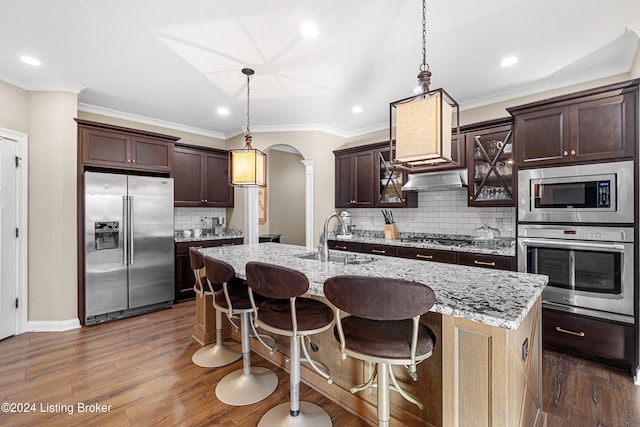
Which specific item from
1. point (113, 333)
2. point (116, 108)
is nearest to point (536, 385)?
point (113, 333)

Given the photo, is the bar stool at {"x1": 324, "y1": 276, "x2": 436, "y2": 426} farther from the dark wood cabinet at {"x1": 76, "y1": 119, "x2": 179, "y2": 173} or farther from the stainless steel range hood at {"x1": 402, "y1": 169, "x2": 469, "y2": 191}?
the dark wood cabinet at {"x1": 76, "y1": 119, "x2": 179, "y2": 173}

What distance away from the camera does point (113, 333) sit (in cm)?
322

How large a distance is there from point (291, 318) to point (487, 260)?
251cm

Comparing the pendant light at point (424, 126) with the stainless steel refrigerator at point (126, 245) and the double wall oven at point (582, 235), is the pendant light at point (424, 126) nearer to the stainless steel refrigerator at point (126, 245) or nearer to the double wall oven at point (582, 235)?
the double wall oven at point (582, 235)

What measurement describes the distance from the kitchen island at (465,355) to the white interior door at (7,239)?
2.86 metres

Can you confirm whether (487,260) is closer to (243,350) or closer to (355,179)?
(355,179)

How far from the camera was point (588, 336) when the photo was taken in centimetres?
256

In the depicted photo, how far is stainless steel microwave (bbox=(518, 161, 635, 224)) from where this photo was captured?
95.5 inches

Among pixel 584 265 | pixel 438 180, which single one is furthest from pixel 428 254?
pixel 584 265

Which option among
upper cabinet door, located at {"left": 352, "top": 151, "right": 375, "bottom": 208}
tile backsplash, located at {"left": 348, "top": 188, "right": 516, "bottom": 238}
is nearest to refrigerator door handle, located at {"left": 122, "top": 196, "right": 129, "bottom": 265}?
upper cabinet door, located at {"left": 352, "top": 151, "right": 375, "bottom": 208}

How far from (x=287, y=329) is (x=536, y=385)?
60.9 inches

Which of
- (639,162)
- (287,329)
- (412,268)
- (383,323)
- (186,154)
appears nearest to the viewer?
(383,323)

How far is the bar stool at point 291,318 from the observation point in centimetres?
154

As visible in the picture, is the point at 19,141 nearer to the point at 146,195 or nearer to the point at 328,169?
the point at 146,195
